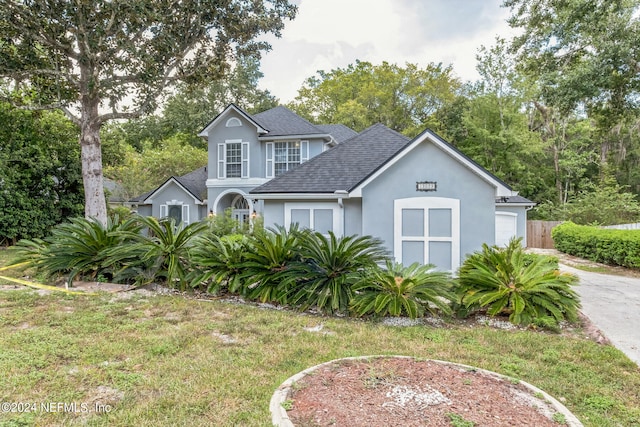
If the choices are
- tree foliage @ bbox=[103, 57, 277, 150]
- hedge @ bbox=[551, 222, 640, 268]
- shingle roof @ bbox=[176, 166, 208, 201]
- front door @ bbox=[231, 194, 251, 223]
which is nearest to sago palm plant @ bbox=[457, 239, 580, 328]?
hedge @ bbox=[551, 222, 640, 268]

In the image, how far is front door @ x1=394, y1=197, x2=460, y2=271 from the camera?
27.9ft

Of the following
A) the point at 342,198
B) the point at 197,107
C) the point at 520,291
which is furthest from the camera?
the point at 197,107

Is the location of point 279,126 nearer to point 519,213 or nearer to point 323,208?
point 323,208

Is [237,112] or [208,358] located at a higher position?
[237,112]

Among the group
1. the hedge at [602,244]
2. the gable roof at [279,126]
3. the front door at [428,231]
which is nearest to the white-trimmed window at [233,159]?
the gable roof at [279,126]

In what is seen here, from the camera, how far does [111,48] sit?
12.5 meters

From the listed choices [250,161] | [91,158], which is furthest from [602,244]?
[91,158]

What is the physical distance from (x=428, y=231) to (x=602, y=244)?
9008mm

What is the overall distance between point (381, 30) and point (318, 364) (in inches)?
841

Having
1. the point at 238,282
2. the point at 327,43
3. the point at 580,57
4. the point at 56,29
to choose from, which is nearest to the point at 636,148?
the point at 580,57

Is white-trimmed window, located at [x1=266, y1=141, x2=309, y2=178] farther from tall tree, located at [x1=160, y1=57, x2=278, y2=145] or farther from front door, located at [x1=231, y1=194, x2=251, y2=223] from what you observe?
tall tree, located at [x1=160, y1=57, x2=278, y2=145]

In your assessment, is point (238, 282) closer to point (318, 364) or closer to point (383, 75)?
point (318, 364)

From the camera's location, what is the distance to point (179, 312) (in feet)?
19.0

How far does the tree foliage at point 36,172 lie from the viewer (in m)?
14.1
